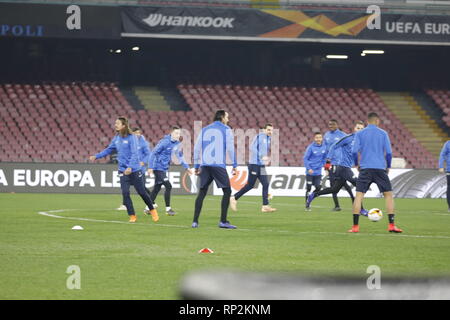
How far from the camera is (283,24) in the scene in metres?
37.8

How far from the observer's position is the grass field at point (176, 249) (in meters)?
8.64

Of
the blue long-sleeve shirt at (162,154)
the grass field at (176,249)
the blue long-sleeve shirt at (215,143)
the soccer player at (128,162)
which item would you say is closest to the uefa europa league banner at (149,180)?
the blue long-sleeve shirt at (162,154)

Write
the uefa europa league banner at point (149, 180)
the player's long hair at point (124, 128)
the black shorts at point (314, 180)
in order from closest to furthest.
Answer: the player's long hair at point (124, 128), the black shorts at point (314, 180), the uefa europa league banner at point (149, 180)

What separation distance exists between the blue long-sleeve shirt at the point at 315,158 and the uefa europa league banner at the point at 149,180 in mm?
7682

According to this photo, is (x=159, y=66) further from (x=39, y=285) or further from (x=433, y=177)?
(x=39, y=285)

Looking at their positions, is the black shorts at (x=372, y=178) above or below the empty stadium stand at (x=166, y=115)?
below

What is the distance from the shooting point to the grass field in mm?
8641

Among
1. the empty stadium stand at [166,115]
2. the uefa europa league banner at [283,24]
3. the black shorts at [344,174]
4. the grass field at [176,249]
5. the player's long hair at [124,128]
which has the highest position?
the uefa europa league banner at [283,24]

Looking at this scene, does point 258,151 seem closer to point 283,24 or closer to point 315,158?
point 315,158

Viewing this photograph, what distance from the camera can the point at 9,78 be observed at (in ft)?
137

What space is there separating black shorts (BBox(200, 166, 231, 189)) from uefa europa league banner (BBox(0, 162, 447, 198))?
1605 centimetres

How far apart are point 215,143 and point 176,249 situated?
3698 millimetres

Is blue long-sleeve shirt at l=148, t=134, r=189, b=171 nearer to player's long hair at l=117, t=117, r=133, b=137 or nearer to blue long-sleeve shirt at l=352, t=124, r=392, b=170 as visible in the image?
player's long hair at l=117, t=117, r=133, b=137

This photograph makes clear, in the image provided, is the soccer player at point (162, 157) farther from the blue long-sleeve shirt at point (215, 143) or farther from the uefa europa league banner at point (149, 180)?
the uefa europa league banner at point (149, 180)
